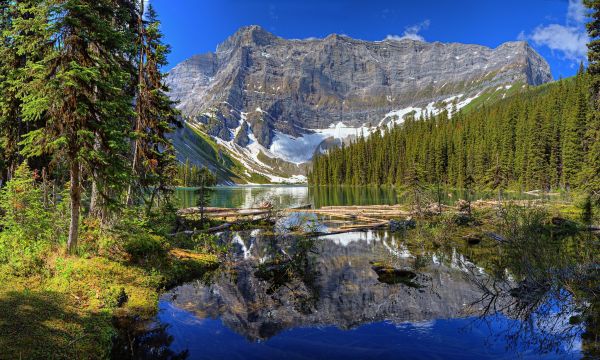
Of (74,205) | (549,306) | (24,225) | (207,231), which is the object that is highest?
(74,205)

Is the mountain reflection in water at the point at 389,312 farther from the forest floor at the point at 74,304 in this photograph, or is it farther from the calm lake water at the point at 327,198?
the calm lake water at the point at 327,198

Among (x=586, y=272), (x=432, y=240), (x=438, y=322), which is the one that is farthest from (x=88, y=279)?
(x=432, y=240)

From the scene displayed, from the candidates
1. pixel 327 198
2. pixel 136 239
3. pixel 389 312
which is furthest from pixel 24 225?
pixel 327 198

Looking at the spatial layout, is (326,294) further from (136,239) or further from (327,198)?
(327,198)

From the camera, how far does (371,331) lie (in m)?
10.9

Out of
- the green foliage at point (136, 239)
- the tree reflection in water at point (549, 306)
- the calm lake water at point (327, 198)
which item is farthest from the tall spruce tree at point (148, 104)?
the tree reflection in water at point (549, 306)

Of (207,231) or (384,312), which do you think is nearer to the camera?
(384,312)

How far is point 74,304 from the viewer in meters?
10.6

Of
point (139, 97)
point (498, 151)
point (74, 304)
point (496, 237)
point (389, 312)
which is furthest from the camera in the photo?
point (498, 151)

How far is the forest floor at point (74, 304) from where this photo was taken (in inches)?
316

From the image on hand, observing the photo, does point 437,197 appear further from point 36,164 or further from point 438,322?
point 36,164

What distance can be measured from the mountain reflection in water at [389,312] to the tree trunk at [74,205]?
447 cm

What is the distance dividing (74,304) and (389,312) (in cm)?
1071

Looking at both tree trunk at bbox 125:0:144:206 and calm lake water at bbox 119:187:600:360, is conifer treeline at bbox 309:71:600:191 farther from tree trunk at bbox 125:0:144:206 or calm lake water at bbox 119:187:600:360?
tree trunk at bbox 125:0:144:206
